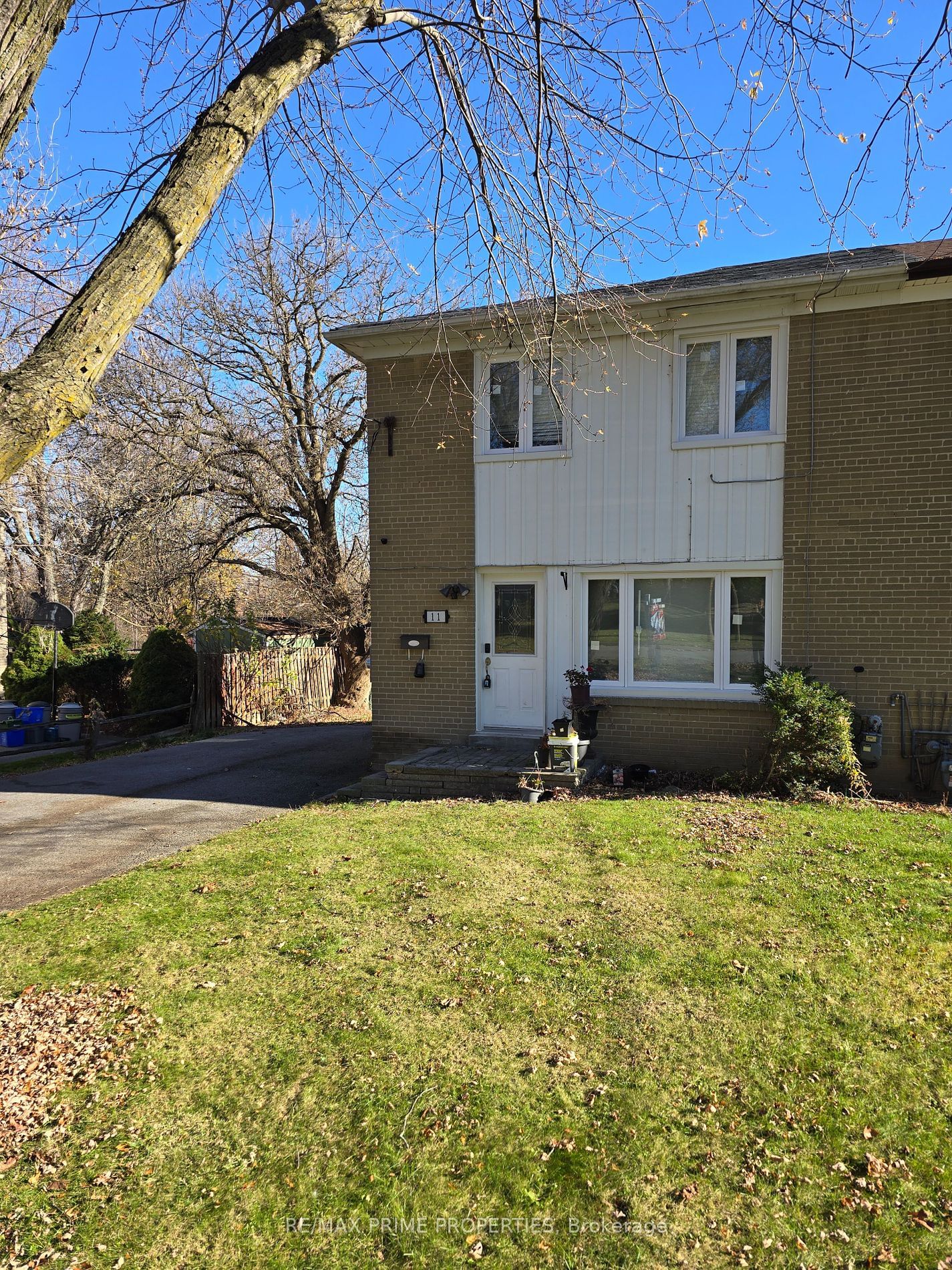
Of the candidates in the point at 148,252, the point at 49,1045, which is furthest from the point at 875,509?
the point at 49,1045

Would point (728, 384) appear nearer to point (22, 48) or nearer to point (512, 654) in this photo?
point (512, 654)

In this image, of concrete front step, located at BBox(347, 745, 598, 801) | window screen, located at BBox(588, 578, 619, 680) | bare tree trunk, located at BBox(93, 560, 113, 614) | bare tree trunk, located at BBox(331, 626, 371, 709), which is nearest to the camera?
concrete front step, located at BBox(347, 745, 598, 801)

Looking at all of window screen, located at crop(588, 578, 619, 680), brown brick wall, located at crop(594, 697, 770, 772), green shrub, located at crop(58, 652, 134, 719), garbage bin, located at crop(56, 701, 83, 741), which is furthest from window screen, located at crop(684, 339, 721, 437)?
green shrub, located at crop(58, 652, 134, 719)

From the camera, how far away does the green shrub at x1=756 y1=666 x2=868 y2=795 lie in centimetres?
820

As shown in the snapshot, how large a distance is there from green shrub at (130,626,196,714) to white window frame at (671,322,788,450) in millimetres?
12065

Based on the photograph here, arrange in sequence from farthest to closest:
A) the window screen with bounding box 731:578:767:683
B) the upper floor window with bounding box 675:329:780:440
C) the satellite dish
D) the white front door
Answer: the satellite dish < the white front door < the window screen with bounding box 731:578:767:683 < the upper floor window with bounding box 675:329:780:440

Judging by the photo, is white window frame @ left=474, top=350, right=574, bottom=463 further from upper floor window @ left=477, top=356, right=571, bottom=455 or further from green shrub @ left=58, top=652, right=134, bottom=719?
green shrub @ left=58, top=652, right=134, bottom=719

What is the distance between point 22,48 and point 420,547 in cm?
809

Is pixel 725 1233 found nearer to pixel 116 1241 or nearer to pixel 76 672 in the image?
pixel 116 1241

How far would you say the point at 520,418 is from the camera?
10336 mm

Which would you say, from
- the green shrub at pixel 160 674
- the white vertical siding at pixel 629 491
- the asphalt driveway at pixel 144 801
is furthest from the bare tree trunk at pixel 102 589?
the white vertical siding at pixel 629 491

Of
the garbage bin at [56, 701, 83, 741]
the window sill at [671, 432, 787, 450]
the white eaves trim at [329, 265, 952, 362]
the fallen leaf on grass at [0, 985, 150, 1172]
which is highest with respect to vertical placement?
the white eaves trim at [329, 265, 952, 362]

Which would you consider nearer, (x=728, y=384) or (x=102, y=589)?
(x=728, y=384)

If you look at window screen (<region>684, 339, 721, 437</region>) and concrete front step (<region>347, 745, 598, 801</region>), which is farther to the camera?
window screen (<region>684, 339, 721, 437</region>)
